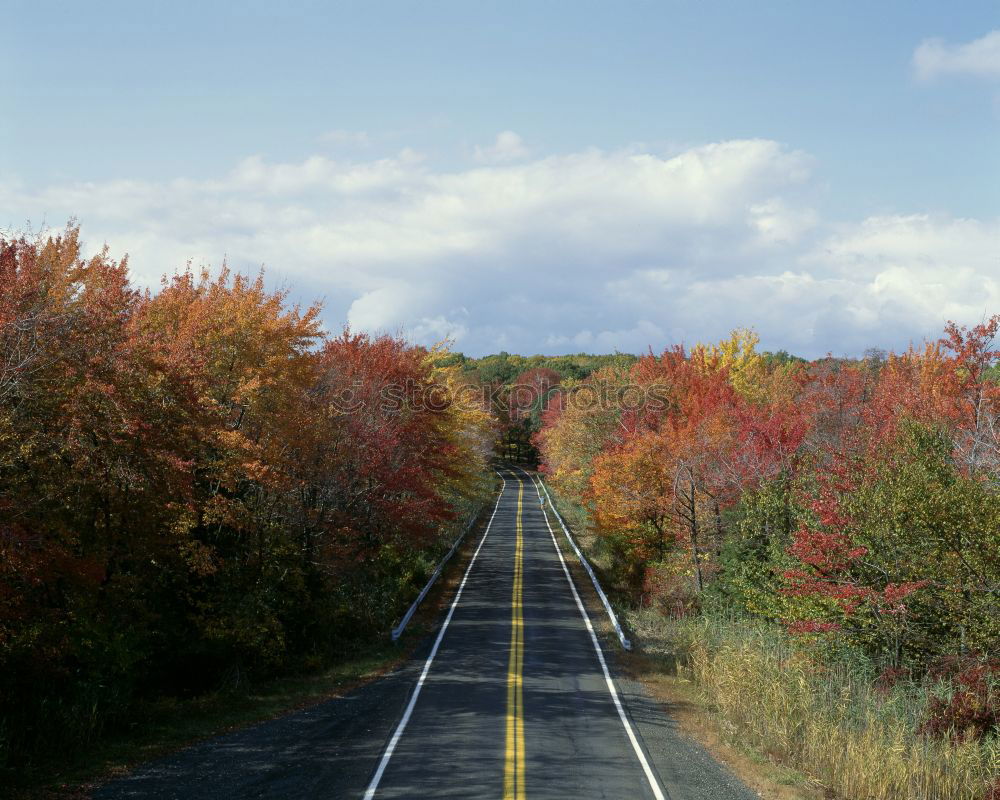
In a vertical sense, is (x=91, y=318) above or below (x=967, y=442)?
above

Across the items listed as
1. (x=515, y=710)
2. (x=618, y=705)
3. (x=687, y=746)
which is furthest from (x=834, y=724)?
(x=515, y=710)

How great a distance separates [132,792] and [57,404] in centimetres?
781

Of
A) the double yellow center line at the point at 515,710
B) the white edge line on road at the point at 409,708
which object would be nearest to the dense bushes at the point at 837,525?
the double yellow center line at the point at 515,710

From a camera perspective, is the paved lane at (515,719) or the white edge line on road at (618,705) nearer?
the paved lane at (515,719)

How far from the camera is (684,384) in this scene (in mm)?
50062

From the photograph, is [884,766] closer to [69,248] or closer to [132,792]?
[132,792]

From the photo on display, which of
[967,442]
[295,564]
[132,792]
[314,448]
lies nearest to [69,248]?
[314,448]

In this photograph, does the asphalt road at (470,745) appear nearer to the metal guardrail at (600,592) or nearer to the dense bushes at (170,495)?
the metal guardrail at (600,592)

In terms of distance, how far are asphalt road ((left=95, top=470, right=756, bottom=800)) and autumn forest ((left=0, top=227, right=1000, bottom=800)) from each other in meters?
2.39

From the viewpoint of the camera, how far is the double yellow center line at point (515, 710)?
1366cm

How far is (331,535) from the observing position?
2978cm

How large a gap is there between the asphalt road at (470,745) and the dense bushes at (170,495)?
10.9 feet

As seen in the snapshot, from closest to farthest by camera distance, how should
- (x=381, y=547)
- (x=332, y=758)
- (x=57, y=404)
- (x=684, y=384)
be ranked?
(x=332, y=758), (x=57, y=404), (x=381, y=547), (x=684, y=384)

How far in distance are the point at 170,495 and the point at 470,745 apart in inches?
385
